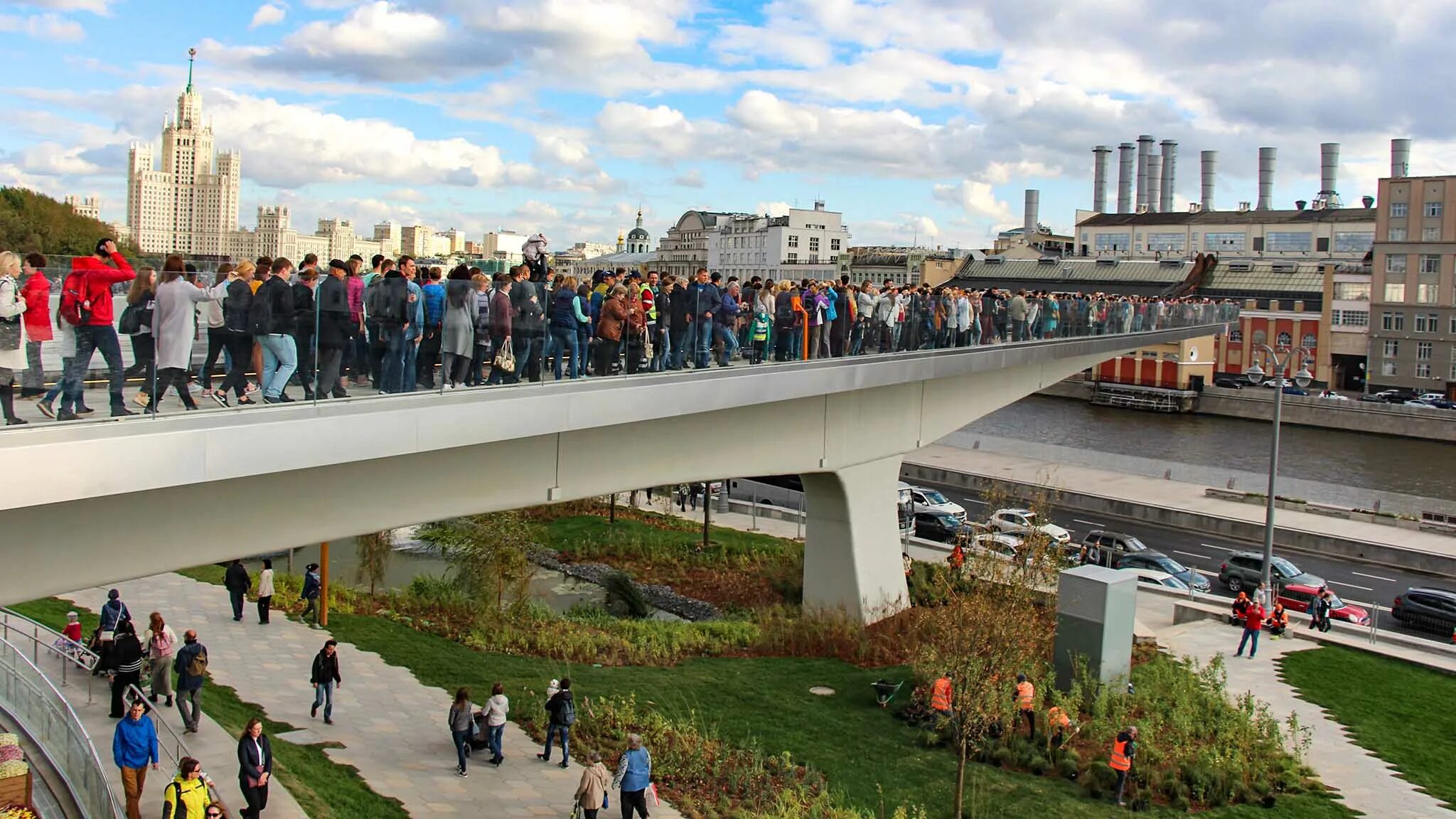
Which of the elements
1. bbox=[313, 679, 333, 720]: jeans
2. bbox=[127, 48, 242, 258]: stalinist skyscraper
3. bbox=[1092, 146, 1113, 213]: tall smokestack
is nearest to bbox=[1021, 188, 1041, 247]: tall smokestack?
bbox=[1092, 146, 1113, 213]: tall smokestack

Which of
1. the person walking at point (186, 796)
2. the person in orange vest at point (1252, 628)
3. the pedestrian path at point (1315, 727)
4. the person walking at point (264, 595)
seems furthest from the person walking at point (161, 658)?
the person in orange vest at point (1252, 628)

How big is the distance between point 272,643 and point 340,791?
7105 millimetres

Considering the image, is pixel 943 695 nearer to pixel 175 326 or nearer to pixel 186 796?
pixel 186 796

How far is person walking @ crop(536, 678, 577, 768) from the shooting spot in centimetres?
1291

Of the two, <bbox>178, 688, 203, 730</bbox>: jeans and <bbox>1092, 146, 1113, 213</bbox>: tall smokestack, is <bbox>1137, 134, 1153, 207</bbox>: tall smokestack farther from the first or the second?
<bbox>178, 688, 203, 730</bbox>: jeans

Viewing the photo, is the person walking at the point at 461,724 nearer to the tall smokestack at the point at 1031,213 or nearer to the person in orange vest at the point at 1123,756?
the person in orange vest at the point at 1123,756

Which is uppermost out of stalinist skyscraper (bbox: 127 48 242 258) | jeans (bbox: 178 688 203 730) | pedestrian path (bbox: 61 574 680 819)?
stalinist skyscraper (bbox: 127 48 242 258)

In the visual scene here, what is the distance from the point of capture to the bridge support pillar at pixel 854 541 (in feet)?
59.6

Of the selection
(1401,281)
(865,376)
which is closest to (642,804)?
(865,376)

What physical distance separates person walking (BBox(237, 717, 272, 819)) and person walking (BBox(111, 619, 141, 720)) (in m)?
3.64

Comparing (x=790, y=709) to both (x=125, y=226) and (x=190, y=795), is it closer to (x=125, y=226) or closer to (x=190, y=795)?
(x=190, y=795)

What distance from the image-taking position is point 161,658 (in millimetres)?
14195

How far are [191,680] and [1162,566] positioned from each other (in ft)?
67.6

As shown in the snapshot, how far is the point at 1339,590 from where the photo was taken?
26531mm
